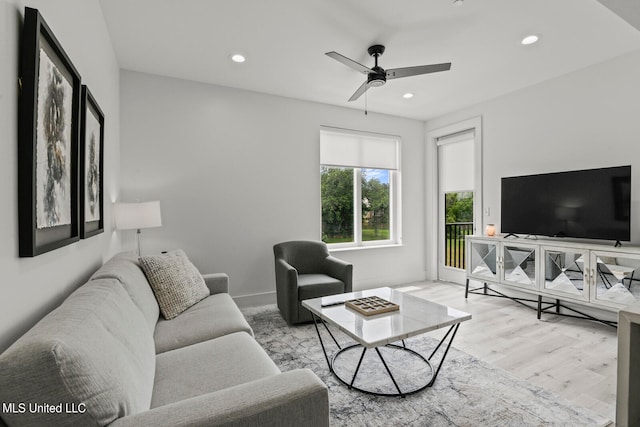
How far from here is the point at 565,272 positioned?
3.17 metres

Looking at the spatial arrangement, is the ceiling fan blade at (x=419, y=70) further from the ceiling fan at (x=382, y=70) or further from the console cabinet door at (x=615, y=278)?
the console cabinet door at (x=615, y=278)

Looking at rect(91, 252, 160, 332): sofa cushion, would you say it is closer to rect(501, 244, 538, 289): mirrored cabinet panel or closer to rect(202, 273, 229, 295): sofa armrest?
rect(202, 273, 229, 295): sofa armrest

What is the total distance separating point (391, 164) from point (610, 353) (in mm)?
3286

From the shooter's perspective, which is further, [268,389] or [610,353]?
[610,353]

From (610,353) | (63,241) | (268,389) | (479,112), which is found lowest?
(610,353)

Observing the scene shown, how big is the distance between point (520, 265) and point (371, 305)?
2377 mm

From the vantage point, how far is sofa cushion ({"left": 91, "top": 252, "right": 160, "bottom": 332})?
5.32 feet

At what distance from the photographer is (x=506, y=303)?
151 inches

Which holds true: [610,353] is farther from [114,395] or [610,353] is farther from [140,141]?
[140,141]

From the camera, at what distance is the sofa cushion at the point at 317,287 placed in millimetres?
3084

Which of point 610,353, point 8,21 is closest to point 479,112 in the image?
point 610,353

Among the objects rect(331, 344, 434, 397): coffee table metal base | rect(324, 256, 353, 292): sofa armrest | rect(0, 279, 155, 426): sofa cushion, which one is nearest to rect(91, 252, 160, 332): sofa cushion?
rect(0, 279, 155, 426): sofa cushion

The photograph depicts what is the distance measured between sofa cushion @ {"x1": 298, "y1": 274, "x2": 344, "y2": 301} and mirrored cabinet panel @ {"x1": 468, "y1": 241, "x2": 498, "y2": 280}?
6.47ft

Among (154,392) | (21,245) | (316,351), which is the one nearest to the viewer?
(21,245)
